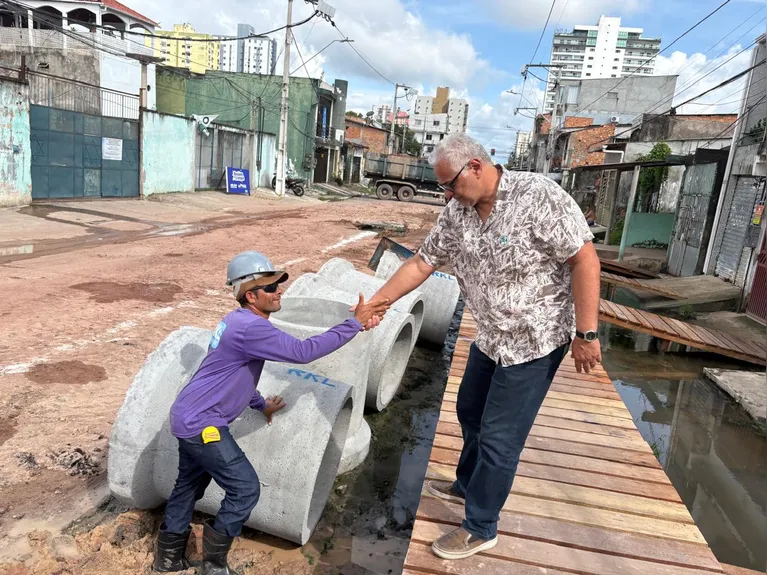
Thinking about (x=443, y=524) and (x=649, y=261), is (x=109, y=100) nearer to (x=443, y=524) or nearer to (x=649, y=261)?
(x=649, y=261)

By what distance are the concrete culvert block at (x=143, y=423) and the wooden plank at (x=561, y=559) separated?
139 centimetres

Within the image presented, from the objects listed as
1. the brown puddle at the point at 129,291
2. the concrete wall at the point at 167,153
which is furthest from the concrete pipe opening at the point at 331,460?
the concrete wall at the point at 167,153

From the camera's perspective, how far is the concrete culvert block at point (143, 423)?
2.86 m

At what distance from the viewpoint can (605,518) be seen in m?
2.84

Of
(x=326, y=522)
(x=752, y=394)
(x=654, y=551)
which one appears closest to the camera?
(x=654, y=551)

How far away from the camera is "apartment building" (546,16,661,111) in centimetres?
5562

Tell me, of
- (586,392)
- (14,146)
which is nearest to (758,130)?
(586,392)

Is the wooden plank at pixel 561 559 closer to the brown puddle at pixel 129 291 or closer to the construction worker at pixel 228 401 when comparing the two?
the construction worker at pixel 228 401

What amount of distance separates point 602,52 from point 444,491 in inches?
3127

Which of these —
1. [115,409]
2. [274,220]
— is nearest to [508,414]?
[115,409]

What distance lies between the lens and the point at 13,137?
14742 mm

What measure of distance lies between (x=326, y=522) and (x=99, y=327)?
12.6 feet

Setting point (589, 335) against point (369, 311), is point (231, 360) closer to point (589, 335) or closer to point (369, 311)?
point (369, 311)

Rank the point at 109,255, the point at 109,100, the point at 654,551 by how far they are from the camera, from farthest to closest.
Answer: the point at 109,100 < the point at 109,255 < the point at 654,551
